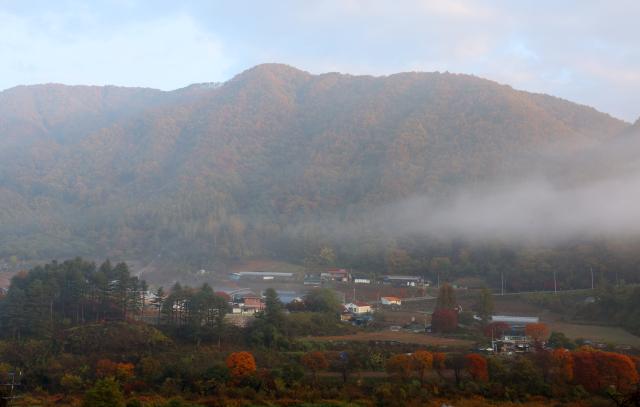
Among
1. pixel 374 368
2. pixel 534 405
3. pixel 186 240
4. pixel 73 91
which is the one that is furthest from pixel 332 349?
pixel 73 91

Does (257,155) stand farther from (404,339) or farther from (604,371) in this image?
(604,371)

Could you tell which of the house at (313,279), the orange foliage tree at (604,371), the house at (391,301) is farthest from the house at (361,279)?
the orange foliage tree at (604,371)

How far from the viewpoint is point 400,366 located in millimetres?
17516

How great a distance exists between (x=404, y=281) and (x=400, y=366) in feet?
73.5

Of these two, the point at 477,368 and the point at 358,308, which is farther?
the point at 358,308

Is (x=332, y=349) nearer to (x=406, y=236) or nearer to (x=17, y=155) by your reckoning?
(x=406, y=236)

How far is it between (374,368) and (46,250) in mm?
40671

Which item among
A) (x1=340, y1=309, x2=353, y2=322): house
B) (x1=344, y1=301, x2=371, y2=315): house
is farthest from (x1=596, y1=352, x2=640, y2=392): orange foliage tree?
(x1=344, y1=301, x2=371, y2=315): house

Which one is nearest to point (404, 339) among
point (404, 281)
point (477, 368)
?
point (477, 368)

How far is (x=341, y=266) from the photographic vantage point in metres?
45.3

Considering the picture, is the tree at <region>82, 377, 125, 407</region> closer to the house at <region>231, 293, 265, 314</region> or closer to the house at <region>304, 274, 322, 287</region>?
the house at <region>231, 293, 265, 314</region>

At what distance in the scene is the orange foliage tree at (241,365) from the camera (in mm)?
17275

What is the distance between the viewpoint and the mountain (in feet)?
189

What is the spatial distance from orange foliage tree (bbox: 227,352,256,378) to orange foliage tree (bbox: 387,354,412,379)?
363 centimetres
